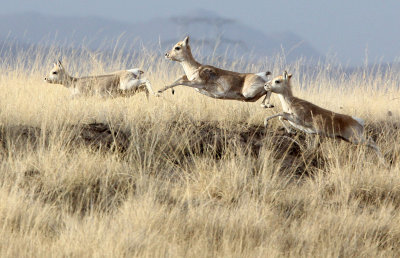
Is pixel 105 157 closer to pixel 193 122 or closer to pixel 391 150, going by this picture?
pixel 193 122

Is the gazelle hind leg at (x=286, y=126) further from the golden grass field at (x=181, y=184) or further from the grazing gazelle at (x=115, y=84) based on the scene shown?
the grazing gazelle at (x=115, y=84)

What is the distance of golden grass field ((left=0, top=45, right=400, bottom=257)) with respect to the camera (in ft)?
18.9

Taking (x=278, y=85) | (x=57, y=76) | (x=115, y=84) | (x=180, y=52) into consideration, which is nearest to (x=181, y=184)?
(x=278, y=85)

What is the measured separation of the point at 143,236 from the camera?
5598 mm

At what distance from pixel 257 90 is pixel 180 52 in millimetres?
1464

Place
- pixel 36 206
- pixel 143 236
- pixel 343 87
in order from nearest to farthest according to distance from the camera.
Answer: pixel 143 236, pixel 36 206, pixel 343 87

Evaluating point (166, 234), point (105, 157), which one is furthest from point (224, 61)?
point (166, 234)

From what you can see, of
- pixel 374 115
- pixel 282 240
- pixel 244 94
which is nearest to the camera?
pixel 282 240

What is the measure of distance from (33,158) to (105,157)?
85 centimetres

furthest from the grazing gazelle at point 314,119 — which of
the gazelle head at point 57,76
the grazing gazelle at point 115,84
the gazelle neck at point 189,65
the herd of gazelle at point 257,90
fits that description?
the gazelle head at point 57,76

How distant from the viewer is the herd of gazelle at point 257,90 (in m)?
8.62

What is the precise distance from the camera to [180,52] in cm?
980

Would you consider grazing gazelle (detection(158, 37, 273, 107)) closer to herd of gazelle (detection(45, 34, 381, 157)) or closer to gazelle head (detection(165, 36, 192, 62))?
herd of gazelle (detection(45, 34, 381, 157))

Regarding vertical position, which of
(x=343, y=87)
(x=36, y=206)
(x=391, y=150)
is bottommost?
(x=36, y=206)
